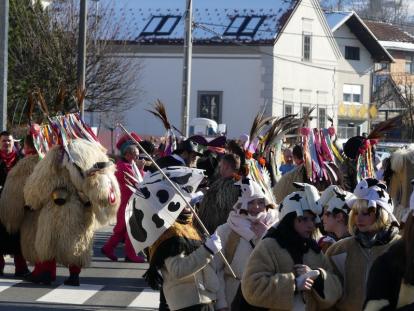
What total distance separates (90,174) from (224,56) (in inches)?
1367

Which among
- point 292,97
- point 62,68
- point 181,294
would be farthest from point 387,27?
point 181,294

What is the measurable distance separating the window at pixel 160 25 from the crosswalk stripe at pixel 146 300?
3543 centimetres

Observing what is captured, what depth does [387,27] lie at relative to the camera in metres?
73.3

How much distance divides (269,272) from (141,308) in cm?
540

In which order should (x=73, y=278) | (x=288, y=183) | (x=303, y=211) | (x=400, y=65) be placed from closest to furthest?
1. (x=303, y=211)
2. (x=288, y=183)
3. (x=73, y=278)
4. (x=400, y=65)

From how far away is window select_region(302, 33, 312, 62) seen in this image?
4931 cm

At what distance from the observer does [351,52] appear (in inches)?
2172

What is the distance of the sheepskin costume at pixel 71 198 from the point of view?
11766 millimetres

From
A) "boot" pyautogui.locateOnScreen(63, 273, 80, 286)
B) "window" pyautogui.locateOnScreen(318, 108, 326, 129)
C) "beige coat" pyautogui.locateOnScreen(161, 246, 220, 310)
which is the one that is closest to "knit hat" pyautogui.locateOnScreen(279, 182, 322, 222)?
"beige coat" pyautogui.locateOnScreen(161, 246, 220, 310)

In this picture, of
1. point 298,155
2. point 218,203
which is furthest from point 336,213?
point 298,155

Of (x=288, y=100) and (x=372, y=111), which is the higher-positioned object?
(x=288, y=100)

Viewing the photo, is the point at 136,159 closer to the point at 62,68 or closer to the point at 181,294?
the point at 181,294

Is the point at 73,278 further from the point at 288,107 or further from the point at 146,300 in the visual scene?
the point at 288,107

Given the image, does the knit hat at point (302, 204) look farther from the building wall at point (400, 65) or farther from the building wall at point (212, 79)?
the building wall at point (400, 65)
